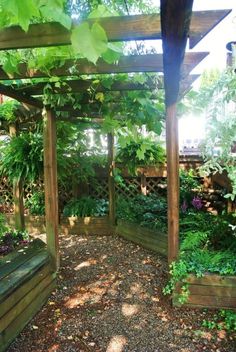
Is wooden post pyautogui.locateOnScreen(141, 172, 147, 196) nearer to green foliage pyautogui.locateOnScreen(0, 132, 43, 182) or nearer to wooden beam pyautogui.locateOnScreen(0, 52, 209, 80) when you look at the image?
green foliage pyautogui.locateOnScreen(0, 132, 43, 182)

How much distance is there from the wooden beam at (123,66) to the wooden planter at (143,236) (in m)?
2.56

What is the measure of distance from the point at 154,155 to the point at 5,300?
3948mm

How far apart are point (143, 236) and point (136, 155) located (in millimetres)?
1524

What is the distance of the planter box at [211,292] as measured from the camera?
2.83 meters

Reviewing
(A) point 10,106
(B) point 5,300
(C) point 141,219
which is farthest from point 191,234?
(A) point 10,106

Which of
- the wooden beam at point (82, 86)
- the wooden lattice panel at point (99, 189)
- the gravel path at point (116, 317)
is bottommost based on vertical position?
the gravel path at point (116, 317)

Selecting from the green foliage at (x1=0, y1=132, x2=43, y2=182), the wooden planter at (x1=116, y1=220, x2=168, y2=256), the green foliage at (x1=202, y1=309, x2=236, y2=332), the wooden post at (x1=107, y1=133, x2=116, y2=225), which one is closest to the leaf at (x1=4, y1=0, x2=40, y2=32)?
the green foliage at (x1=202, y1=309, x2=236, y2=332)

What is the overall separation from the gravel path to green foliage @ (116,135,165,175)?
2058 mm

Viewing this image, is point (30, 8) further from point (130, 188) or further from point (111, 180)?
point (130, 188)

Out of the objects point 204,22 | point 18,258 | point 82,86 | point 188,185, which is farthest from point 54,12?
point 188,185

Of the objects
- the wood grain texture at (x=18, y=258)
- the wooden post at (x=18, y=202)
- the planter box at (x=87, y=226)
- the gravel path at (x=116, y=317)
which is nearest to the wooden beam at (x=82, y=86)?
the wood grain texture at (x=18, y=258)

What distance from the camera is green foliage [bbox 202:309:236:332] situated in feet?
8.54

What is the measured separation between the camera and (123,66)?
7.30 ft

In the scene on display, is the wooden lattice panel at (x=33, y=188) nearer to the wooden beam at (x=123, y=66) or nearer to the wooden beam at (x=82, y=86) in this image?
the wooden beam at (x=82, y=86)
